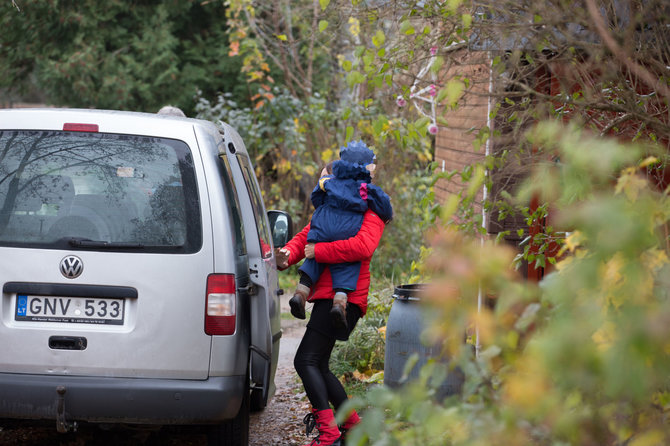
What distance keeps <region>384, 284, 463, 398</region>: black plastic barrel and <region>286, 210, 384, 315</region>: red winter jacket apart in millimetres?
257

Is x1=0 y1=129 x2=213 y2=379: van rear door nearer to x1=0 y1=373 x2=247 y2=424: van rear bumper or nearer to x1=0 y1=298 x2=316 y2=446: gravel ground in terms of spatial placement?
x1=0 y1=373 x2=247 y2=424: van rear bumper

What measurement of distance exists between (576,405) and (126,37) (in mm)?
17908

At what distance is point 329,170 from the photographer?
17.5 feet

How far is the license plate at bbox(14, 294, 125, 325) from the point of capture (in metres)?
3.98

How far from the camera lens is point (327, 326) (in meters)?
4.93

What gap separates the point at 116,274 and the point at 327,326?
142 centimetres

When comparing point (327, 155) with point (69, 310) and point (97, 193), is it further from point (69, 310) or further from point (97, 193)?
point (69, 310)

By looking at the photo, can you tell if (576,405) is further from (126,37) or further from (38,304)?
(126,37)

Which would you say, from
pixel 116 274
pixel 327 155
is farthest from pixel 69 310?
pixel 327 155

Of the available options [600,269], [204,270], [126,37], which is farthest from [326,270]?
[126,37]

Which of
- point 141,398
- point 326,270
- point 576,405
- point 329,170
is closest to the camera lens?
point 576,405

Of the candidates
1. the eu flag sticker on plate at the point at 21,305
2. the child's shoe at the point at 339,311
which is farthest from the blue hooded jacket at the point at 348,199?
the eu flag sticker on plate at the point at 21,305

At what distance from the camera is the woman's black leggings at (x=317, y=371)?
4.89 meters

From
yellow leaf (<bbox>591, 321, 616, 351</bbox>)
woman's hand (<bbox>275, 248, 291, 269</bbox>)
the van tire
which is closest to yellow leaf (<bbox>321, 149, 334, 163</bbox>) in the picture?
woman's hand (<bbox>275, 248, 291, 269</bbox>)
